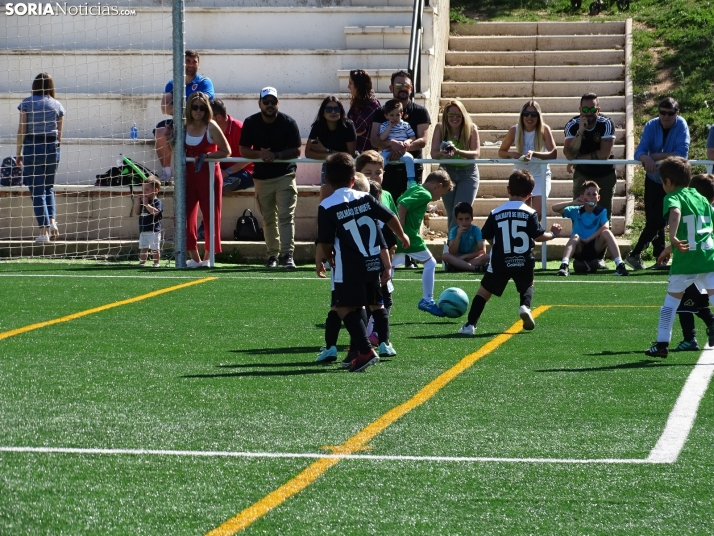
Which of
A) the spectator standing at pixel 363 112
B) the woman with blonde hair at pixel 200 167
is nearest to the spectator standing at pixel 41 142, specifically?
the woman with blonde hair at pixel 200 167

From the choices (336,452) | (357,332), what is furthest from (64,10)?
(336,452)

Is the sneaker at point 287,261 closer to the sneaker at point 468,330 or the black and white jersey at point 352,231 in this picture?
the sneaker at point 468,330

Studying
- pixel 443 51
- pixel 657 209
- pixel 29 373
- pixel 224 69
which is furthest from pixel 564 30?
pixel 29 373

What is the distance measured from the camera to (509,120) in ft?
59.5

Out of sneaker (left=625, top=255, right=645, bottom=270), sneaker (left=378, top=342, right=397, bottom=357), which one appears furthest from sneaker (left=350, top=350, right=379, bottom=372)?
sneaker (left=625, top=255, right=645, bottom=270)

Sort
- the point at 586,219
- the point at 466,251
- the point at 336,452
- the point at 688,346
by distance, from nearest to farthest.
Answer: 1. the point at 336,452
2. the point at 688,346
3. the point at 466,251
4. the point at 586,219

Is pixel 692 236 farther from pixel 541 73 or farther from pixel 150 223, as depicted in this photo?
pixel 541 73

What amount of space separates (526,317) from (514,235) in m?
0.61

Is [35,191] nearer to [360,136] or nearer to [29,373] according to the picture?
[360,136]

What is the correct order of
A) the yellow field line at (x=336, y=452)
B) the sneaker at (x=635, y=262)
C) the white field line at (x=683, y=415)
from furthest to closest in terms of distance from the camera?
the sneaker at (x=635, y=262) → the white field line at (x=683, y=415) → the yellow field line at (x=336, y=452)

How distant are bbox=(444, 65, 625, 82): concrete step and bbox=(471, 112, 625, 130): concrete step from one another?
1117 millimetres

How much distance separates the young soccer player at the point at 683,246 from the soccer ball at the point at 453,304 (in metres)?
2.17

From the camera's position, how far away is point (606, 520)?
4367 millimetres

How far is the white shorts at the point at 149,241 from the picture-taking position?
14242mm
